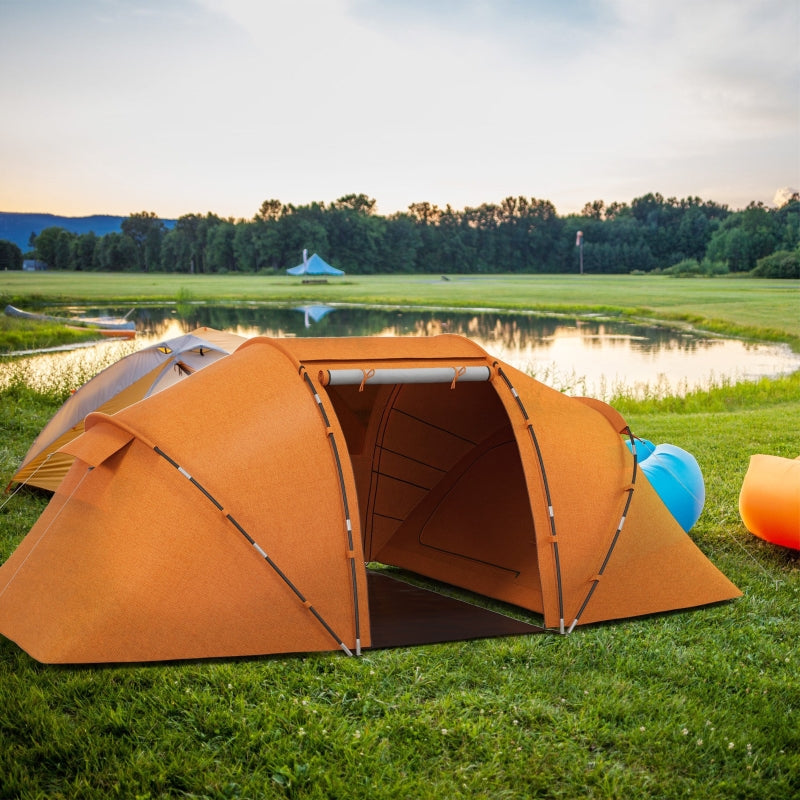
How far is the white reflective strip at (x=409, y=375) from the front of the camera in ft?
14.2

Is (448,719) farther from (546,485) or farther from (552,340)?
(552,340)

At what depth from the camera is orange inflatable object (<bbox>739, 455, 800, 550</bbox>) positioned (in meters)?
5.27

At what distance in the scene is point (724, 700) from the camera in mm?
3641

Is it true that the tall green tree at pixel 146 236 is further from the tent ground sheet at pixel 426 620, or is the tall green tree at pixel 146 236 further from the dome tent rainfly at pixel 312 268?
the tent ground sheet at pixel 426 620

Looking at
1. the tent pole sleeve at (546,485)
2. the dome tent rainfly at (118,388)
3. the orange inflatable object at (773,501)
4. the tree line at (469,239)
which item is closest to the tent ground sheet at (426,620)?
the tent pole sleeve at (546,485)

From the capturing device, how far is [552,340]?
25750 millimetres

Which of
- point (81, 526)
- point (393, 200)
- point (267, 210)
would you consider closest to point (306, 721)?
point (81, 526)

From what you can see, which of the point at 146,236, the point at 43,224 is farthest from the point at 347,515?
the point at 146,236

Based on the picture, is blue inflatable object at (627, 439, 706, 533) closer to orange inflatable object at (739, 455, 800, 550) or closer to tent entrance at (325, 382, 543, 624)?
orange inflatable object at (739, 455, 800, 550)

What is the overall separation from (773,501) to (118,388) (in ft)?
17.7

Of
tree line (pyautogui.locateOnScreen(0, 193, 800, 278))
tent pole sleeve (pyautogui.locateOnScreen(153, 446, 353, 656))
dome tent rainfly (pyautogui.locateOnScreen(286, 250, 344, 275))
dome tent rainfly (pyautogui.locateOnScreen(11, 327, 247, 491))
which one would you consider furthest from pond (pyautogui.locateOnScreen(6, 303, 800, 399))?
tree line (pyautogui.locateOnScreen(0, 193, 800, 278))

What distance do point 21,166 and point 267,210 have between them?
51801 millimetres

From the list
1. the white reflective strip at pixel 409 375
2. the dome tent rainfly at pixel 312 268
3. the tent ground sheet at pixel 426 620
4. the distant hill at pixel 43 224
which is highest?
the distant hill at pixel 43 224

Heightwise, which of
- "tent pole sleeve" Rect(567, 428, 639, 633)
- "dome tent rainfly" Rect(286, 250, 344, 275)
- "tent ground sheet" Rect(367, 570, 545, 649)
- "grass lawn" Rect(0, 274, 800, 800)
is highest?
"dome tent rainfly" Rect(286, 250, 344, 275)
